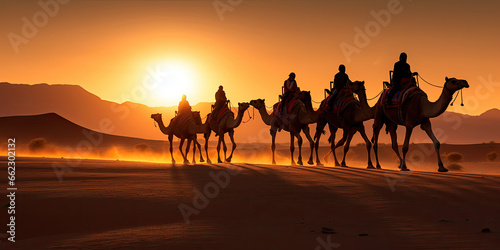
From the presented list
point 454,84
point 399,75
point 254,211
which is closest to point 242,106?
point 399,75

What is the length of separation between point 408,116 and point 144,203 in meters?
9.88

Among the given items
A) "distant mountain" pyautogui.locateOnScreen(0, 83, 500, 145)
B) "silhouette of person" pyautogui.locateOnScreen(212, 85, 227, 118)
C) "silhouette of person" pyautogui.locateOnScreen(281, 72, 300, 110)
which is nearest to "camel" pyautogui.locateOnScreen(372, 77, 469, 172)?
"silhouette of person" pyautogui.locateOnScreen(281, 72, 300, 110)

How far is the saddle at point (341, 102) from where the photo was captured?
1948 centimetres

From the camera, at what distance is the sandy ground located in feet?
21.8

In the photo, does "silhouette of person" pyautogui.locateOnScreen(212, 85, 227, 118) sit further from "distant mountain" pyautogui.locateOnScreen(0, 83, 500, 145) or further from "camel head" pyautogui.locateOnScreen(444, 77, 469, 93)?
"distant mountain" pyautogui.locateOnScreen(0, 83, 500, 145)

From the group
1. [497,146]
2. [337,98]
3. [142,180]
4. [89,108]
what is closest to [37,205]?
[142,180]

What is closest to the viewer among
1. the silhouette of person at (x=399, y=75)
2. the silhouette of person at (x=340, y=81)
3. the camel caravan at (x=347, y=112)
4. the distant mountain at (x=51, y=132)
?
the camel caravan at (x=347, y=112)

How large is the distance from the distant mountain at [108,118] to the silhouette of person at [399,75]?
135585 mm

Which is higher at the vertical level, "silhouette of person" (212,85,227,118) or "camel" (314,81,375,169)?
"silhouette of person" (212,85,227,118)

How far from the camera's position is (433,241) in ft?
21.2

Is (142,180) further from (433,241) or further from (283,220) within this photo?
(433,241)

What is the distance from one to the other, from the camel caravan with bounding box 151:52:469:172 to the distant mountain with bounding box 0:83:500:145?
129 metres

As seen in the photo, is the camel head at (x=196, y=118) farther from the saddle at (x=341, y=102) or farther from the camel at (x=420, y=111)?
the camel at (x=420, y=111)

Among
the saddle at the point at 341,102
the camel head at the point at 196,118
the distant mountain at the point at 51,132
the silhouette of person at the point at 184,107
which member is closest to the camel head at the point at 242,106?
the camel head at the point at 196,118
